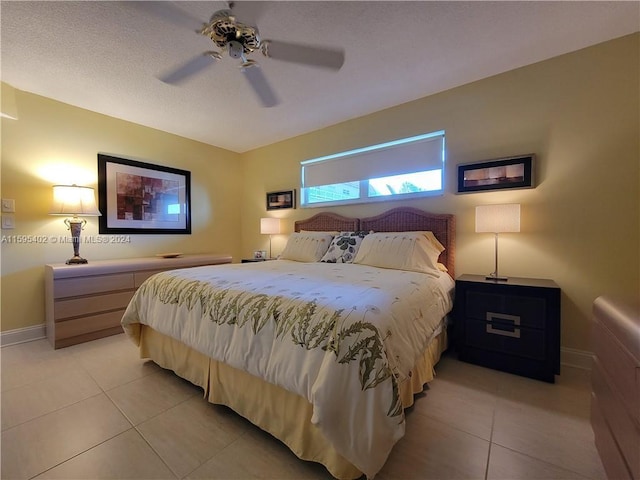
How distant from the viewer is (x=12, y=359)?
87.4 inches

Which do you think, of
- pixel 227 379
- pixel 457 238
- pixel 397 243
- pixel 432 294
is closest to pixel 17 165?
pixel 227 379

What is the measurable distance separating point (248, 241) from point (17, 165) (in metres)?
2.75

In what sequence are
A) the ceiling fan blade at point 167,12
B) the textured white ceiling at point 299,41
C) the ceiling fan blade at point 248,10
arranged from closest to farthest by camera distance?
the ceiling fan blade at point 167,12 < the ceiling fan blade at point 248,10 < the textured white ceiling at point 299,41

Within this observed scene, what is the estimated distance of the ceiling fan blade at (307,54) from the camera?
1.56 meters

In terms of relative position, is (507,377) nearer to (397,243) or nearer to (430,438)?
(430,438)

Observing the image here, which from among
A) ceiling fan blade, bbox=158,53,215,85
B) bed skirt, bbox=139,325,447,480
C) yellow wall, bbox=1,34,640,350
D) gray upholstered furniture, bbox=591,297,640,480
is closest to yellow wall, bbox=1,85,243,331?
yellow wall, bbox=1,34,640,350

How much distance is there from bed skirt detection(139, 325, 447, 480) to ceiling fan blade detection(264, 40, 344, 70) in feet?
6.24

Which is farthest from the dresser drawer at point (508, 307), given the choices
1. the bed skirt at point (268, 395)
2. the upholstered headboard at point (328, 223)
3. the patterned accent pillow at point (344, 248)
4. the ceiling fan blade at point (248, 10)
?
the ceiling fan blade at point (248, 10)

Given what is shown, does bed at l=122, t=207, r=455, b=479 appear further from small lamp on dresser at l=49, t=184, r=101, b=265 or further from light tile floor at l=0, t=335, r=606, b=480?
small lamp on dresser at l=49, t=184, r=101, b=265

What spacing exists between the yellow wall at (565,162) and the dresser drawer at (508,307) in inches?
18.8

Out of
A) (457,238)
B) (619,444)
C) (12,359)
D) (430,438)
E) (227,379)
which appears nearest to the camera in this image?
(619,444)

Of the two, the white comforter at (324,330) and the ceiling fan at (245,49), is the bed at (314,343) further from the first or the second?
the ceiling fan at (245,49)

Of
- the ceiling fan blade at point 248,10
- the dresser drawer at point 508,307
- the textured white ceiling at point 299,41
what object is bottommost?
the dresser drawer at point 508,307

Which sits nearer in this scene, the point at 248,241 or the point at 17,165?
the point at 17,165
